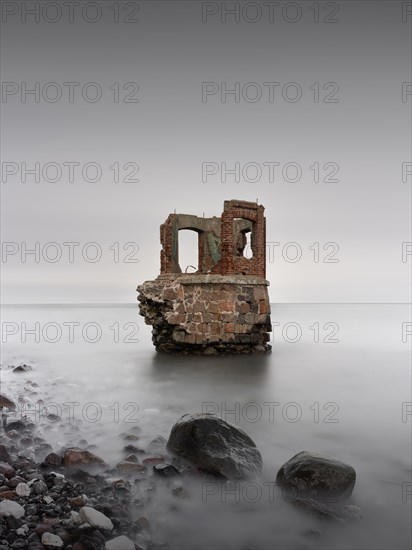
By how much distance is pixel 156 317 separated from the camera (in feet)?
47.0

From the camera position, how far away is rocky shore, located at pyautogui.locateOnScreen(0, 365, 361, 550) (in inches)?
121

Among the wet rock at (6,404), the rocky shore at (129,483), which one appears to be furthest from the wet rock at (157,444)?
the wet rock at (6,404)

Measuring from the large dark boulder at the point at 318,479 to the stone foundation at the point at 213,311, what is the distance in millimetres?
9451

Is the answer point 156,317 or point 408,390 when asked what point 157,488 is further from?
point 156,317

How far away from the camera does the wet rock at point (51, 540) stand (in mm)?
2863

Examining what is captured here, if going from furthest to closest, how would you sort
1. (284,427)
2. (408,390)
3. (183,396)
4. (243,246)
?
1. (243,246)
2. (408,390)
3. (183,396)
4. (284,427)

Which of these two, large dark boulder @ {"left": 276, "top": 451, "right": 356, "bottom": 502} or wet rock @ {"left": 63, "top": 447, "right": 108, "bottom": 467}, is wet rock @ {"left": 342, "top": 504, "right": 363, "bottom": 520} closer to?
large dark boulder @ {"left": 276, "top": 451, "right": 356, "bottom": 502}

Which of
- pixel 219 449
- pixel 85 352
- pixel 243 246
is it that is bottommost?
pixel 85 352

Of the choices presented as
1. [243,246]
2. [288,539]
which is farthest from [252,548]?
[243,246]

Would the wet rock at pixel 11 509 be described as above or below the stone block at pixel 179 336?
above

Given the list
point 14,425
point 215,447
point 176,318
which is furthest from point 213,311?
point 215,447

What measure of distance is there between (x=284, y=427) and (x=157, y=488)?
9.14 ft

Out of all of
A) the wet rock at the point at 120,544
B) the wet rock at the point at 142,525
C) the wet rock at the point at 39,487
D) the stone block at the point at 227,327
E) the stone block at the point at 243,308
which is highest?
the stone block at the point at 243,308

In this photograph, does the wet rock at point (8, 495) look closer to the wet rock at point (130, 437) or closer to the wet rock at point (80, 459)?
the wet rock at point (80, 459)
